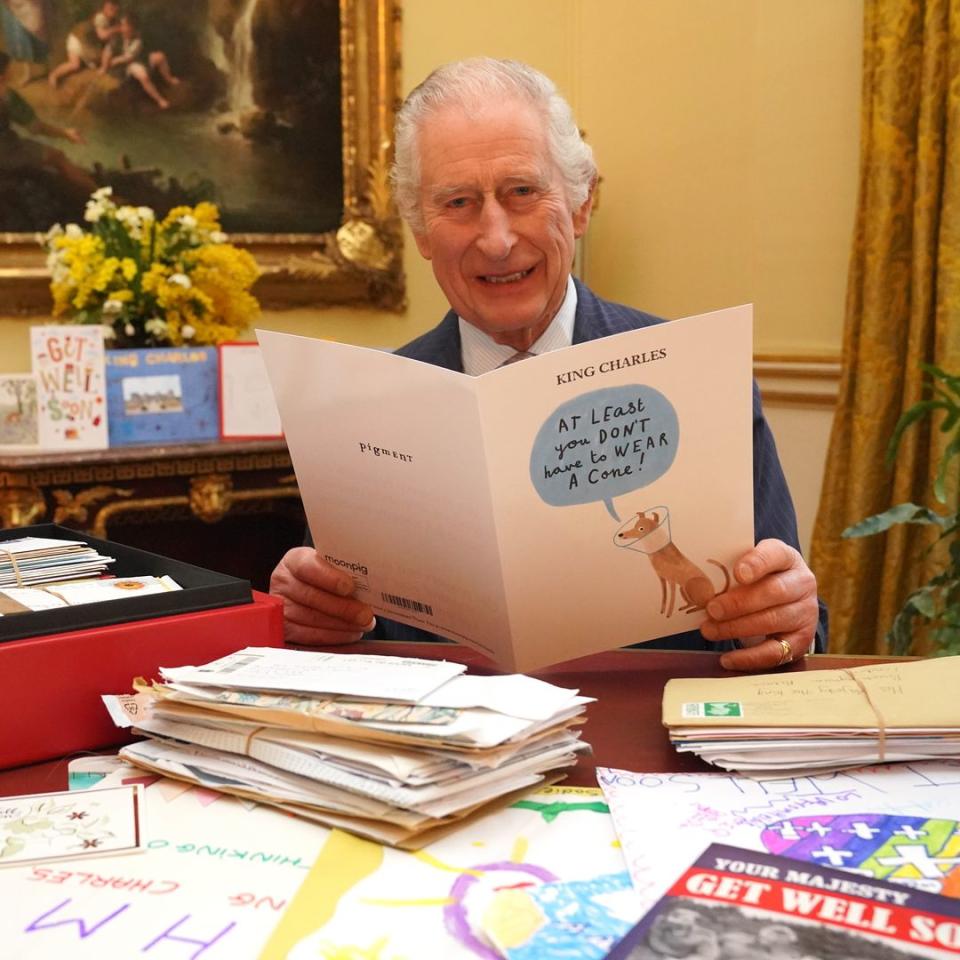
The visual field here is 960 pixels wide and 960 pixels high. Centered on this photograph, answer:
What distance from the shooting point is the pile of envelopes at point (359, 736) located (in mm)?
843

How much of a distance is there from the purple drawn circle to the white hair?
45.3 inches

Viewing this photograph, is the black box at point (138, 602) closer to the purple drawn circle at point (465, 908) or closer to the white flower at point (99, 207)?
the purple drawn circle at point (465, 908)

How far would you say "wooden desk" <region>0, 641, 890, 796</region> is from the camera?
980 millimetres

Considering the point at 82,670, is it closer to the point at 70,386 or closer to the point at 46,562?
the point at 46,562

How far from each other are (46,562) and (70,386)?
66.7 inches

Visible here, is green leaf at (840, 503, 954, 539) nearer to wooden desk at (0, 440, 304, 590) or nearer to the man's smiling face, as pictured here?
the man's smiling face

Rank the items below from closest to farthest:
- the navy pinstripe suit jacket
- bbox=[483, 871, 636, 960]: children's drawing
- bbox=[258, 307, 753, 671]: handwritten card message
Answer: bbox=[483, 871, 636, 960]: children's drawing
bbox=[258, 307, 753, 671]: handwritten card message
the navy pinstripe suit jacket

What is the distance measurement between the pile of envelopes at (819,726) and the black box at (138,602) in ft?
1.42

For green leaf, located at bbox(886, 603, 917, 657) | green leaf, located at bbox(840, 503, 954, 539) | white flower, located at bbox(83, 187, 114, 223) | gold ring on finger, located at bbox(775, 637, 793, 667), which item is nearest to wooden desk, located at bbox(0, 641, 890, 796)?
gold ring on finger, located at bbox(775, 637, 793, 667)

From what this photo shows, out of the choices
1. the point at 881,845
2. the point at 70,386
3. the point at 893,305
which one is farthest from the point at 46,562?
the point at 893,305

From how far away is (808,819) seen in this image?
2.84 ft

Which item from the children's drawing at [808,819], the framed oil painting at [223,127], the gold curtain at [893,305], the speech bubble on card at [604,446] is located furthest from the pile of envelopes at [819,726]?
the framed oil painting at [223,127]

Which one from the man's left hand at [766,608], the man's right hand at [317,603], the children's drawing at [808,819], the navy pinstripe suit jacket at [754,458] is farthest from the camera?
the navy pinstripe suit jacket at [754,458]

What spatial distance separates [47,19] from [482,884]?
3024 millimetres
